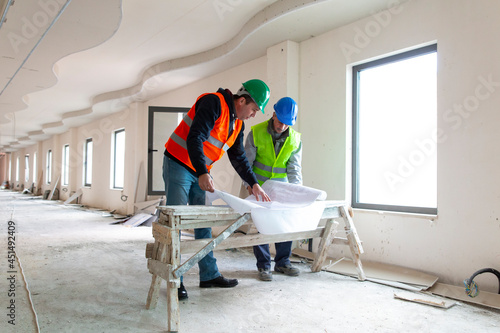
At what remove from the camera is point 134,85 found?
7008 mm

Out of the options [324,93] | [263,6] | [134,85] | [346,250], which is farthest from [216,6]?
[134,85]

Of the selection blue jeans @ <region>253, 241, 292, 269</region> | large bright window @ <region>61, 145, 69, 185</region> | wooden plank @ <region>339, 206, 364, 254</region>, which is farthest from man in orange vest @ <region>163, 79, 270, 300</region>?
large bright window @ <region>61, 145, 69, 185</region>

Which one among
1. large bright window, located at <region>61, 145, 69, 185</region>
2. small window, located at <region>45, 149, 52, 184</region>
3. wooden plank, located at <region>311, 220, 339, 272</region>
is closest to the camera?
wooden plank, located at <region>311, 220, 339, 272</region>

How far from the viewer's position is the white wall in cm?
273

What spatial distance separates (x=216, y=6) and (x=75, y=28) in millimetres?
1552

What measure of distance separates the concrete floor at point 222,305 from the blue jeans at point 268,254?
0.15m

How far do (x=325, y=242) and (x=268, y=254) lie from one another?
1.67 ft

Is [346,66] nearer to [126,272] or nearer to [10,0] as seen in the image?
[126,272]

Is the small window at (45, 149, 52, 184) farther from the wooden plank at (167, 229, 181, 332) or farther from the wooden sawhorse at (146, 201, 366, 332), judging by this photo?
the wooden plank at (167, 229, 181, 332)

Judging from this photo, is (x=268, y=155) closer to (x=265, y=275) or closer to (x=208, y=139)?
(x=208, y=139)

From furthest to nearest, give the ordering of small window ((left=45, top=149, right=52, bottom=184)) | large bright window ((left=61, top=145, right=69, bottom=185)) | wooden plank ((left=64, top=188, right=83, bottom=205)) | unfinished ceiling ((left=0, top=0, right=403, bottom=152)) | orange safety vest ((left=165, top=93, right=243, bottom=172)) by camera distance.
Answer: small window ((left=45, top=149, right=52, bottom=184)) < large bright window ((left=61, top=145, right=69, bottom=185)) < wooden plank ((left=64, top=188, right=83, bottom=205)) < unfinished ceiling ((left=0, top=0, right=403, bottom=152)) < orange safety vest ((left=165, top=93, right=243, bottom=172))

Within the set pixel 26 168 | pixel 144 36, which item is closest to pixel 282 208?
pixel 144 36

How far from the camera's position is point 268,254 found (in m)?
3.16

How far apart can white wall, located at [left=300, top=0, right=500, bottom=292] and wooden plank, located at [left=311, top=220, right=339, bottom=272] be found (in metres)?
0.56
